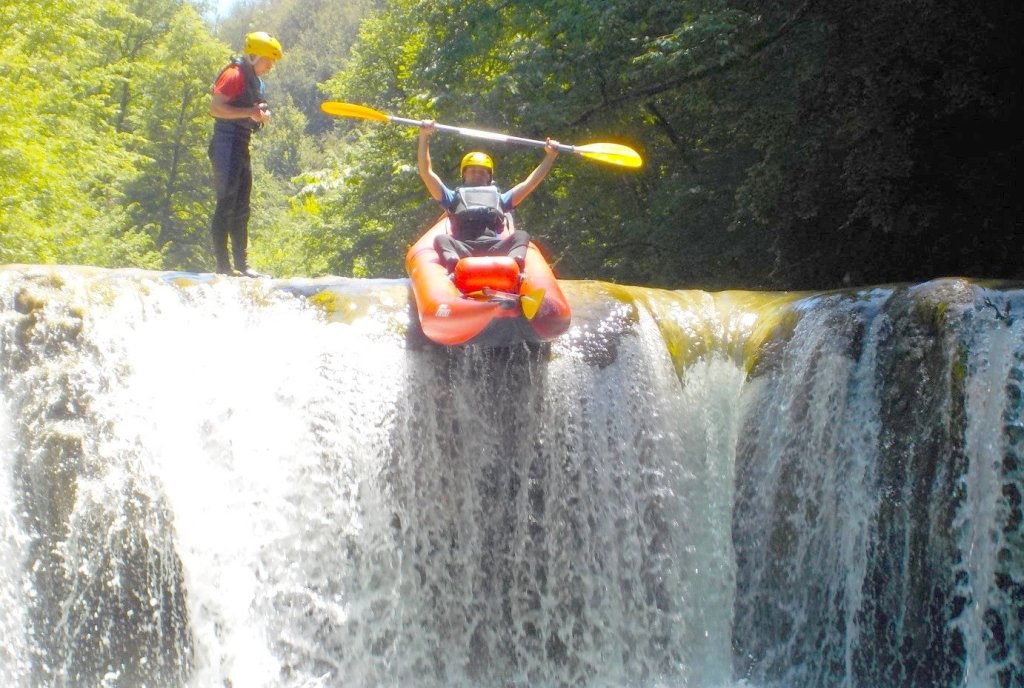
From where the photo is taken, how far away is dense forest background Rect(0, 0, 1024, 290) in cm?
913

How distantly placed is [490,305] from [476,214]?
1.16m

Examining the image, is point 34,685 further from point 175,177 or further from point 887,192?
point 175,177

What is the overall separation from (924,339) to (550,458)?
1976 millimetres

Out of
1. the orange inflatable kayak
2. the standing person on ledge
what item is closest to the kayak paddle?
the standing person on ledge

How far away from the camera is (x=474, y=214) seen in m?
7.32

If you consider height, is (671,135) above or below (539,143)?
above

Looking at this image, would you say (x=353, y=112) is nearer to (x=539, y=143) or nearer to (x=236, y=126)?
(x=236, y=126)

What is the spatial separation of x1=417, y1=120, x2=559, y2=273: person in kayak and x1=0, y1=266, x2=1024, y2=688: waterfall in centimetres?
43

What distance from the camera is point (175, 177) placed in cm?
2908

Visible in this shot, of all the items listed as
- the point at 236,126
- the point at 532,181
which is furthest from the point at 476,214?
the point at 236,126

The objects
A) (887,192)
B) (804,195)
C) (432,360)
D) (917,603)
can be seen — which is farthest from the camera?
(804,195)

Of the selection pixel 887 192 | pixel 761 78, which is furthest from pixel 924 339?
pixel 761 78

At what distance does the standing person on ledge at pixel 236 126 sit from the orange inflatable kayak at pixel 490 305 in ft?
4.39

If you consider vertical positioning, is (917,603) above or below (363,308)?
below
